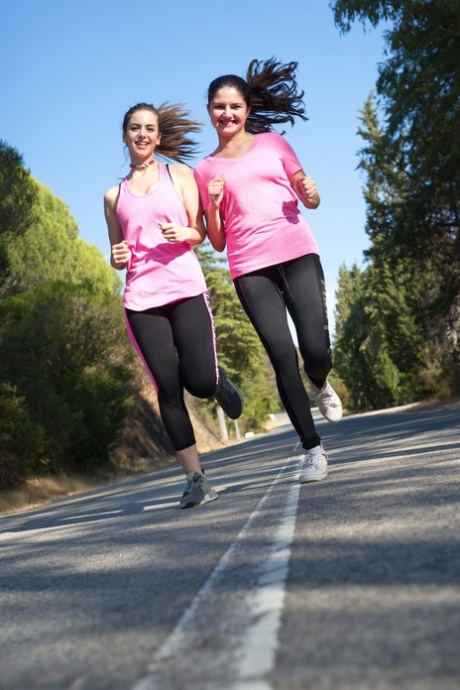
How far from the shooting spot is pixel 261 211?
6031mm

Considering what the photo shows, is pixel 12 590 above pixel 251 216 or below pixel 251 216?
below

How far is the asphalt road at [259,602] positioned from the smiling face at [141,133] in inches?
106

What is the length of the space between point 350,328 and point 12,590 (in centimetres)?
6512

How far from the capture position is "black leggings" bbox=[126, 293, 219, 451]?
19.9 ft

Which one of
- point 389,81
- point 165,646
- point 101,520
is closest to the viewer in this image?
point 165,646

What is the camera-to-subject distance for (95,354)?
2891 centimetres

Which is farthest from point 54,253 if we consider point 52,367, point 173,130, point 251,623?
point 251,623

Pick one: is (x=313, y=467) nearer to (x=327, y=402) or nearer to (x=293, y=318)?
(x=327, y=402)

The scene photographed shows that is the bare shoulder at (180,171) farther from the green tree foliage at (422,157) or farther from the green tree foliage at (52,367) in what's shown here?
the green tree foliage at (52,367)

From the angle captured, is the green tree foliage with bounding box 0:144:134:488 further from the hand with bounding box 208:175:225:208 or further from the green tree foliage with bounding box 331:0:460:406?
the hand with bounding box 208:175:225:208

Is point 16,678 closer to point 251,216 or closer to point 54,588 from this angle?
point 54,588

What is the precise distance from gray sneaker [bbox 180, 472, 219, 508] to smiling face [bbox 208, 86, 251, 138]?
230cm

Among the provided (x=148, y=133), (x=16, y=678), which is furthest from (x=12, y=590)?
(x=148, y=133)

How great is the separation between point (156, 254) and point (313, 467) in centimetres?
171
